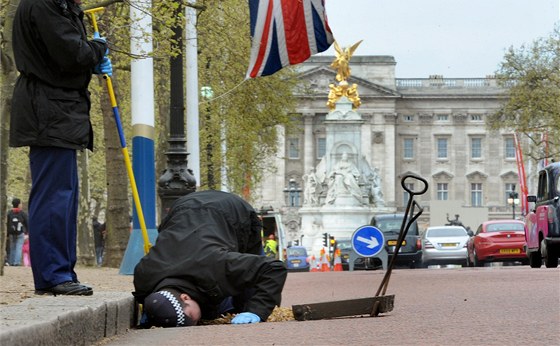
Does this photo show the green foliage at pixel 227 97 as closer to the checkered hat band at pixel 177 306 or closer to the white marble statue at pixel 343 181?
the checkered hat band at pixel 177 306

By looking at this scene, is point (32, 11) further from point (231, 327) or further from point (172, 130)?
point (172, 130)

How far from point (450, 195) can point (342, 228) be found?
60410mm

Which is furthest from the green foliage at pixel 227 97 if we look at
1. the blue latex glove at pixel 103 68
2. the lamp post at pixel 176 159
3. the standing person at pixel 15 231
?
the blue latex glove at pixel 103 68

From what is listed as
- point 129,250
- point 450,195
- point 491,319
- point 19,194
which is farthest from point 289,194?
point 491,319

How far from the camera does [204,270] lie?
8406 millimetres

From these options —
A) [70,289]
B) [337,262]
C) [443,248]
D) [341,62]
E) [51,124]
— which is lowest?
[337,262]

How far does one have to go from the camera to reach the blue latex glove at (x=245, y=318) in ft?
28.5

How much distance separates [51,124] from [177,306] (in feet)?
4.20

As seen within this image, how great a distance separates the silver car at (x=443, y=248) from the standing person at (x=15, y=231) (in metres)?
13.2

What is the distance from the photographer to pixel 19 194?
222 ft

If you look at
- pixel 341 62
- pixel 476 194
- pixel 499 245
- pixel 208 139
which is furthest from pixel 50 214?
pixel 476 194

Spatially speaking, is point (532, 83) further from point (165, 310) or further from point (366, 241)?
point (165, 310)

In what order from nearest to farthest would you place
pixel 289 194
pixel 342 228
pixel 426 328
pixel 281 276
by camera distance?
pixel 426 328, pixel 281 276, pixel 342 228, pixel 289 194

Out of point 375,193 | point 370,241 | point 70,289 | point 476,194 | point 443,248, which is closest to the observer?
point 70,289
